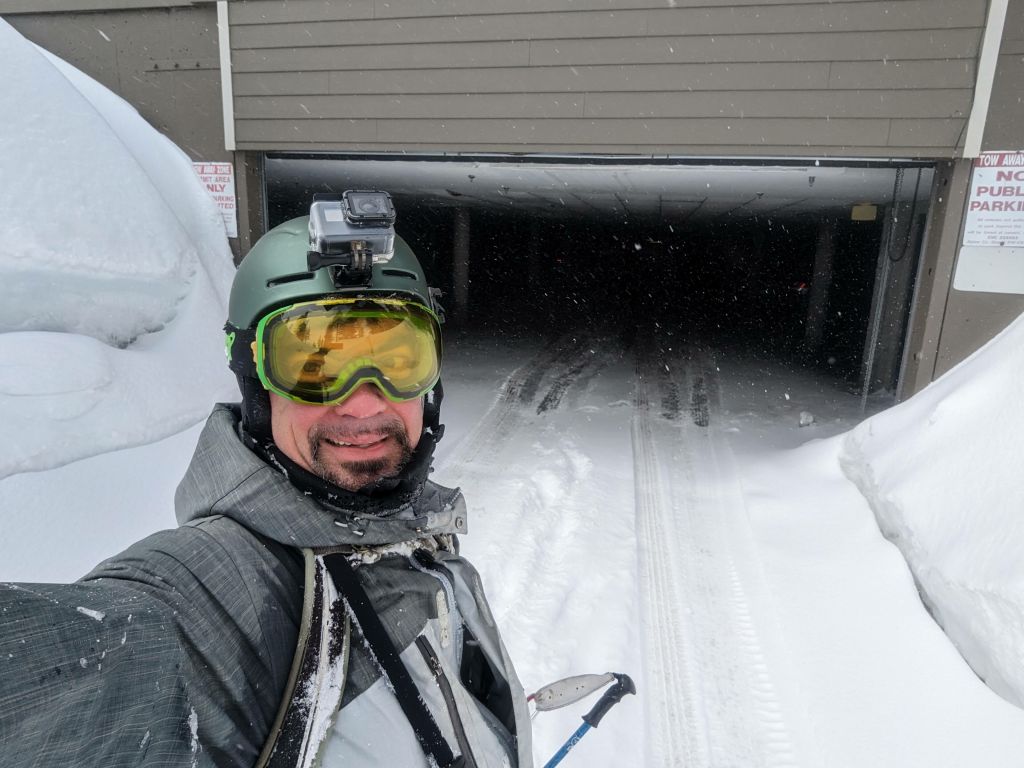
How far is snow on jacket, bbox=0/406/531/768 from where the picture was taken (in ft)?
2.29

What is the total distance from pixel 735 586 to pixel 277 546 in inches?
154

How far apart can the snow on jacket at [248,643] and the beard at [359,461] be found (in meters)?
0.09

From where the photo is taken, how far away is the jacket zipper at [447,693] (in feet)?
3.84

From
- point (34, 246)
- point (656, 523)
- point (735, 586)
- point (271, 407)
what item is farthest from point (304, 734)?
point (34, 246)

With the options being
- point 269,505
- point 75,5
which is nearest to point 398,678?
point 269,505

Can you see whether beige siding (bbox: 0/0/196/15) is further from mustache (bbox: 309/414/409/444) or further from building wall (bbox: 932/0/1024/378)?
building wall (bbox: 932/0/1024/378)

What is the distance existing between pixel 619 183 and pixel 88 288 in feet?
22.6

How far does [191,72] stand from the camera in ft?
24.9

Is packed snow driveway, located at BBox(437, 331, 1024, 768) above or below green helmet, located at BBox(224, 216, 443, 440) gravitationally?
below

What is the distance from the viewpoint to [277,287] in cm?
149

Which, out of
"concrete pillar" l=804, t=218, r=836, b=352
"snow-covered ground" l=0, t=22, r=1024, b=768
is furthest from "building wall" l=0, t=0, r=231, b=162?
"concrete pillar" l=804, t=218, r=836, b=352

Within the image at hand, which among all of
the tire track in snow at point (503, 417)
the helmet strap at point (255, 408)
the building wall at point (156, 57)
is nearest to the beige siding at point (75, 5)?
the building wall at point (156, 57)

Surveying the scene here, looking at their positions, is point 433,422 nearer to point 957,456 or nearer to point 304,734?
point 304,734

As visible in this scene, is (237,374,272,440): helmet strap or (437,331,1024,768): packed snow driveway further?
(437,331,1024,768): packed snow driveway
